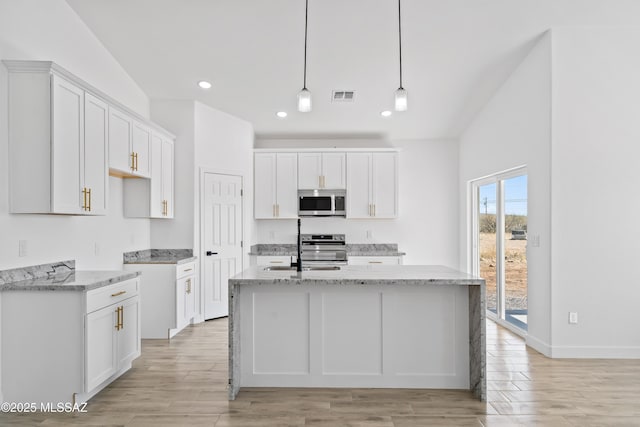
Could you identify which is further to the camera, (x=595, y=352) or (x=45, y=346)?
(x=595, y=352)

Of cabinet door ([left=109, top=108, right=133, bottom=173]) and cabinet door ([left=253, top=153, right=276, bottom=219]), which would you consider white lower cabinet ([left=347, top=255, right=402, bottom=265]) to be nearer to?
cabinet door ([left=253, top=153, right=276, bottom=219])

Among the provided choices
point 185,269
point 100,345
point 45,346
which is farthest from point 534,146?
point 45,346

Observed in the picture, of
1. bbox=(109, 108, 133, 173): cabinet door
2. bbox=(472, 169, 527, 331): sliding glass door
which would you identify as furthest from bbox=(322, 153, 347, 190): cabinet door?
bbox=(109, 108, 133, 173): cabinet door

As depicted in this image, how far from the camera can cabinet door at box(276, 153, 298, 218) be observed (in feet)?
19.9

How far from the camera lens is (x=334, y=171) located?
19.9ft

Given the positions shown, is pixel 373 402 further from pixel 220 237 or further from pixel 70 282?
pixel 220 237

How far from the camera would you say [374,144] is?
6.40 metres

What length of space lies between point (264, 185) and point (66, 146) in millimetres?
3199

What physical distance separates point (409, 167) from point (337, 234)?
155 centimetres

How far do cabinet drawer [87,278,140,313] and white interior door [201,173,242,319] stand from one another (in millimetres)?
1788

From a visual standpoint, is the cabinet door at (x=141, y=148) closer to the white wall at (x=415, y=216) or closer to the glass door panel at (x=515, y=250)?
the white wall at (x=415, y=216)

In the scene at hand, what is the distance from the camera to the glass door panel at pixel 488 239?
5.35 meters

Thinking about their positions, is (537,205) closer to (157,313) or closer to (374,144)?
(374,144)

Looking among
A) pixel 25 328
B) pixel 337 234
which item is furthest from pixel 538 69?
pixel 25 328
